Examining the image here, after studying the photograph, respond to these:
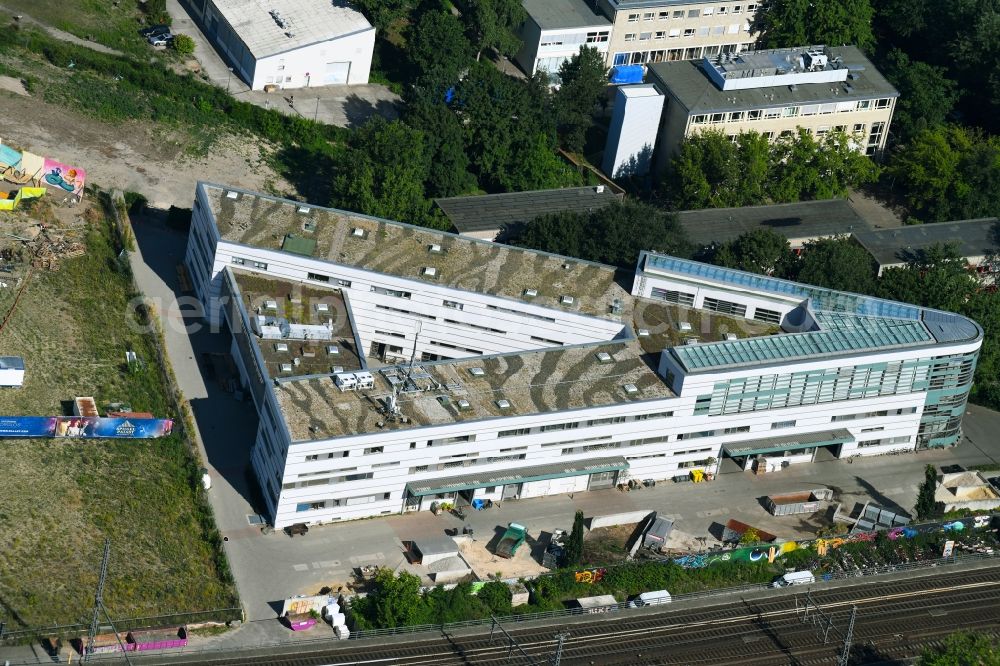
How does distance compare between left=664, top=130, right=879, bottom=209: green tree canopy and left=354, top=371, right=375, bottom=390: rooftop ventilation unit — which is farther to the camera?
left=664, top=130, right=879, bottom=209: green tree canopy

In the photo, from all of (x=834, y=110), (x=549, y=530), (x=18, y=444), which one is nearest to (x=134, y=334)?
(x=18, y=444)

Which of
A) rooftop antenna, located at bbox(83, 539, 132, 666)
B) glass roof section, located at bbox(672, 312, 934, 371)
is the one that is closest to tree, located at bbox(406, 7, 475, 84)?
glass roof section, located at bbox(672, 312, 934, 371)

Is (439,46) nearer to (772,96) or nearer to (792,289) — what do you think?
(772,96)

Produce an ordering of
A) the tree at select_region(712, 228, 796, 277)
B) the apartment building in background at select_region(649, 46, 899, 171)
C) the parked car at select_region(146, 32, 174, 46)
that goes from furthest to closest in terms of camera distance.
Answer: the parked car at select_region(146, 32, 174, 46) < the apartment building in background at select_region(649, 46, 899, 171) < the tree at select_region(712, 228, 796, 277)

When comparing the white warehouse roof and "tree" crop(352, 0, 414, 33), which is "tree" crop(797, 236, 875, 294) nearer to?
"tree" crop(352, 0, 414, 33)

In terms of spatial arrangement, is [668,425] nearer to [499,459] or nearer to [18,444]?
[499,459]

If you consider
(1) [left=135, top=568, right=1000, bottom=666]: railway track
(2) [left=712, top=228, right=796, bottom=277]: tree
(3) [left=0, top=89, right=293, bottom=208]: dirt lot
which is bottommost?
(1) [left=135, top=568, right=1000, bottom=666]: railway track

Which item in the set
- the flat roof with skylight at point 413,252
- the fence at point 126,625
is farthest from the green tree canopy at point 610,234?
the fence at point 126,625
